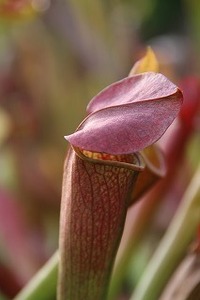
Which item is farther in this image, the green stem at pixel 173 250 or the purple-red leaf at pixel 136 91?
the green stem at pixel 173 250

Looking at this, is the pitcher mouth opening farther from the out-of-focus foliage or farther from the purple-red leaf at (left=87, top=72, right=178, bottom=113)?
the out-of-focus foliage

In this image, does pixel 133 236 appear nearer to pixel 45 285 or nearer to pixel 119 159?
pixel 45 285

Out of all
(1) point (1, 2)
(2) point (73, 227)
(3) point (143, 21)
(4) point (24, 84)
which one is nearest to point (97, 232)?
(2) point (73, 227)

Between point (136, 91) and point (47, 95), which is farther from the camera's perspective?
point (47, 95)

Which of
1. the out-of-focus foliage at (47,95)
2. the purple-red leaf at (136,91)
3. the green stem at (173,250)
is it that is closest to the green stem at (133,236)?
the green stem at (173,250)

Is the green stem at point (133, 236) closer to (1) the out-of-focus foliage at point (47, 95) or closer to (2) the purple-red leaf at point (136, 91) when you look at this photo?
(1) the out-of-focus foliage at point (47, 95)

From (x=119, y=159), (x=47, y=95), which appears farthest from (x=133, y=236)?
(x=47, y=95)
